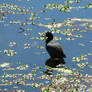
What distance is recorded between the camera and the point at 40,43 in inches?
710

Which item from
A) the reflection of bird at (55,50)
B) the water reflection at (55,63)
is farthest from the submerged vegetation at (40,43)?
the reflection of bird at (55,50)

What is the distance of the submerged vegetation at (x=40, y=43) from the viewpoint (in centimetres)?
1340

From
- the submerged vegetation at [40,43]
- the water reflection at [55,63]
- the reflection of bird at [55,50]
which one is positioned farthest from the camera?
the reflection of bird at [55,50]

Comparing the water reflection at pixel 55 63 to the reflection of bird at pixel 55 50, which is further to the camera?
the reflection of bird at pixel 55 50

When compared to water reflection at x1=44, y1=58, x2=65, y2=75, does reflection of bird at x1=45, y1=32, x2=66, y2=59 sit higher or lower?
higher

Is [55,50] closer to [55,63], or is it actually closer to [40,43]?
[55,63]

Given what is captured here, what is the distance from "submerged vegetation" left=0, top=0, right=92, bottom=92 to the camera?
13.4 metres

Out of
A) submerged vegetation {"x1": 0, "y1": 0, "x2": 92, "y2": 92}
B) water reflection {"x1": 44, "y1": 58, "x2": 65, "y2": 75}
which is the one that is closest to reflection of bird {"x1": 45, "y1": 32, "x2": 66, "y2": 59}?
water reflection {"x1": 44, "y1": 58, "x2": 65, "y2": 75}

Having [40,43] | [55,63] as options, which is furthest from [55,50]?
[40,43]

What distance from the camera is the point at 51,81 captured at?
13.6m

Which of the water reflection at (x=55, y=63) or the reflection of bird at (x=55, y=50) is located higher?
the reflection of bird at (x=55, y=50)

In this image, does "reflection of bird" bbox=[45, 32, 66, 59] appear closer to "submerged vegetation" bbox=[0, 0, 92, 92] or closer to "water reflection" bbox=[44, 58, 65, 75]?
"water reflection" bbox=[44, 58, 65, 75]

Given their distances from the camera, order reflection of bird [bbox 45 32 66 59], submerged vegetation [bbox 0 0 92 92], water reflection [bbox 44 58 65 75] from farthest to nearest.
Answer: reflection of bird [bbox 45 32 66 59]
water reflection [bbox 44 58 65 75]
submerged vegetation [bbox 0 0 92 92]

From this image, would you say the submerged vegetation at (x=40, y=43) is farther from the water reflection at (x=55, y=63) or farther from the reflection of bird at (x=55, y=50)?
the reflection of bird at (x=55, y=50)
